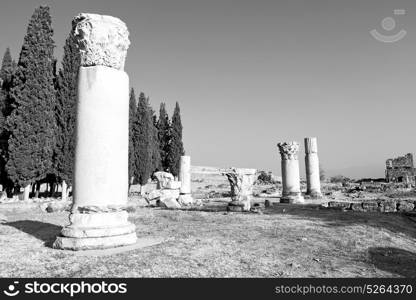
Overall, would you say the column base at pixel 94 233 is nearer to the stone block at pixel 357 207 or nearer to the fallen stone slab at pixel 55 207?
the fallen stone slab at pixel 55 207

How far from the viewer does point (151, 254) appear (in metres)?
5.00

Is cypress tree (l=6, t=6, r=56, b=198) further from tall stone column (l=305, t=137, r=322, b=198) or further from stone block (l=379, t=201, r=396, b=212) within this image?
stone block (l=379, t=201, r=396, b=212)

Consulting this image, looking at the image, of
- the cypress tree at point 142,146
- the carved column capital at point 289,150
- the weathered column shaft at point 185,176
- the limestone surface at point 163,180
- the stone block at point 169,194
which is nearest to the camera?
the stone block at point 169,194

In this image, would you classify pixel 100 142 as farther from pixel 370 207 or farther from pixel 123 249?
pixel 370 207

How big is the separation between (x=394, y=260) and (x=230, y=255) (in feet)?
9.41

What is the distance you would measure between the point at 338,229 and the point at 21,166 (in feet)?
57.8

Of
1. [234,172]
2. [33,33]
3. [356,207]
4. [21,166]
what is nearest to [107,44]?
[234,172]

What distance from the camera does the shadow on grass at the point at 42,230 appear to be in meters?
6.51

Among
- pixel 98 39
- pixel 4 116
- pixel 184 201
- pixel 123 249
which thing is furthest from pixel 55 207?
pixel 4 116

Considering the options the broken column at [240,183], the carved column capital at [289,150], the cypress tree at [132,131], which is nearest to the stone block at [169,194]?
the broken column at [240,183]

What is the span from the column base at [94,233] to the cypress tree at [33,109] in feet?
50.5

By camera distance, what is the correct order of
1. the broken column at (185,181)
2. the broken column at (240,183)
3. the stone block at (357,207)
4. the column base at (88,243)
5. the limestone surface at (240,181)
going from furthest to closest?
the broken column at (185,181) → the stone block at (357,207) → the limestone surface at (240,181) → the broken column at (240,183) → the column base at (88,243)

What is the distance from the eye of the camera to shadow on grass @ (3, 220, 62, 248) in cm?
651

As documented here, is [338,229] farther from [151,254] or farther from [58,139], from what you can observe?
[58,139]
